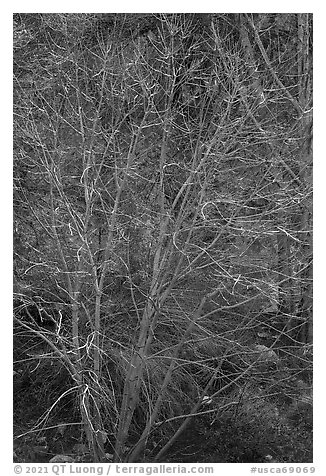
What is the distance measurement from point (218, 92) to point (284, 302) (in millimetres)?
1821

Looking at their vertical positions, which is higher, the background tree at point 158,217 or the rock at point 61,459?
the background tree at point 158,217

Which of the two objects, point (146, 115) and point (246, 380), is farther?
point (246, 380)

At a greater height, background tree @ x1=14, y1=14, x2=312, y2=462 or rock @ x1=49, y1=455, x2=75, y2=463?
background tree @ x1=14, y1=14, x2=312, y2=462

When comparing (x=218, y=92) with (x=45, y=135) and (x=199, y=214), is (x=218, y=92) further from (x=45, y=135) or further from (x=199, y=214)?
(x=45, y=135)

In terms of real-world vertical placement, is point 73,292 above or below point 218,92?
Result: below

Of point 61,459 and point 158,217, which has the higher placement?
point 158,217
